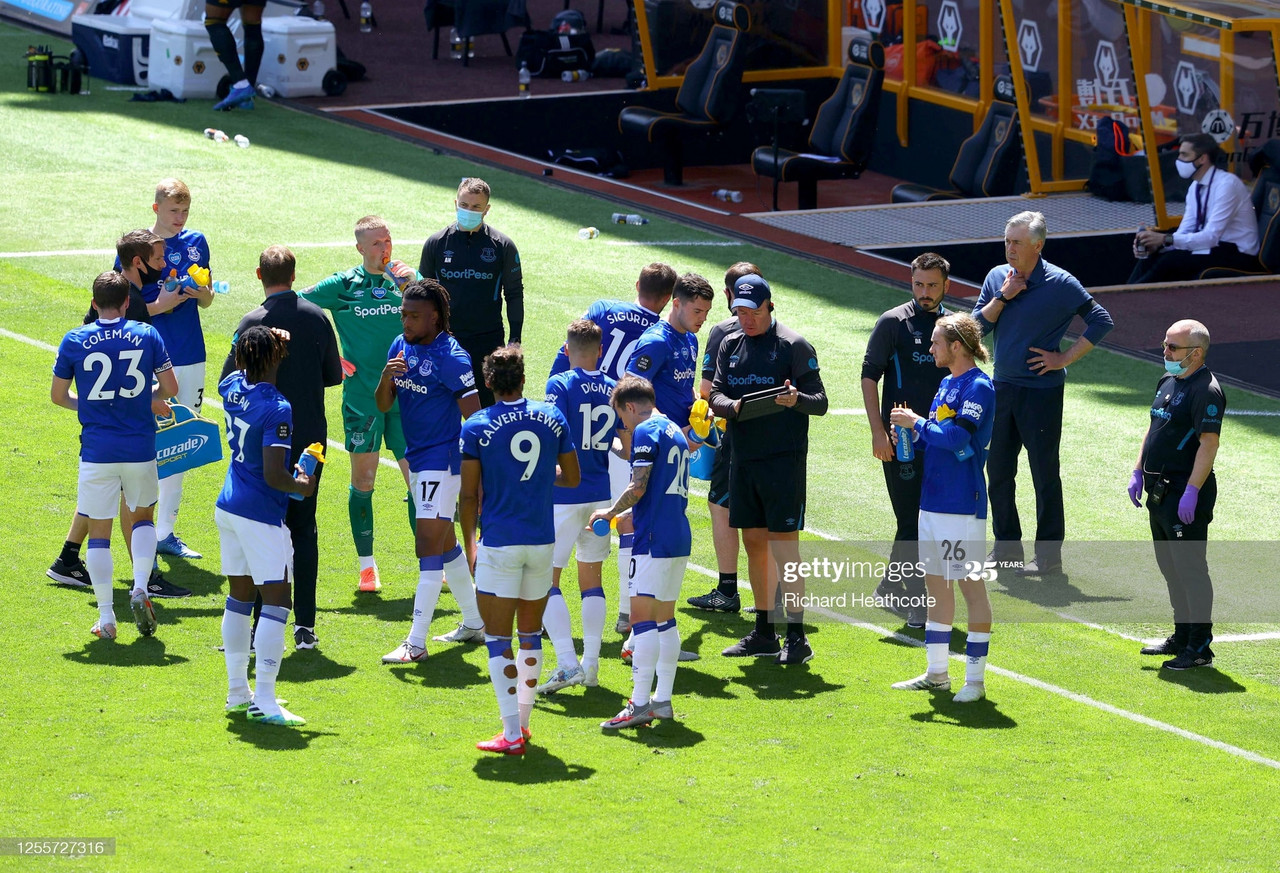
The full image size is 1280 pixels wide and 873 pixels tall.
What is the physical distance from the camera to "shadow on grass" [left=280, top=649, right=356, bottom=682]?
900 centimetres

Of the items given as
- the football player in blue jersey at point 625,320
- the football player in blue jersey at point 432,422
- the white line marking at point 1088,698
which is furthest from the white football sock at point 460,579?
the white line marking at point 1088,698

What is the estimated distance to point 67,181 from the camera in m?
20.4

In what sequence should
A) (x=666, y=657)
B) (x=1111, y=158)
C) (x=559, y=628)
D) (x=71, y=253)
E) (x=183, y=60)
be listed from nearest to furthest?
1. (x=666, y=657)
2. (x=559, y=628)
3. (x=71, y=253)
4. (x=1111, y=158)
5. (x=183, y=60)

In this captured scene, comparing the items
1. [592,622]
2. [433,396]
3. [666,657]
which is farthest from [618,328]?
[666,657]

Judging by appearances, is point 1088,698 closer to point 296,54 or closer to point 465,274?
point 465,274

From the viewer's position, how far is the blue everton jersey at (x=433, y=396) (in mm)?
8961

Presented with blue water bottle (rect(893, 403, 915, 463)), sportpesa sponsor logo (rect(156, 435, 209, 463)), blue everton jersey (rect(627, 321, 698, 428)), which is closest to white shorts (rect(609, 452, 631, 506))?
blue everton jersey (rect(627, 321, 698, 428))

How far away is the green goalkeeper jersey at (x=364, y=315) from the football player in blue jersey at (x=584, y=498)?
1532mm

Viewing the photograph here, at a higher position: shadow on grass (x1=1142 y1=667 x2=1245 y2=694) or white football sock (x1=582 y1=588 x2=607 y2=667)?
white football sock (x1=582 y1=588 x2=607 y2=667)

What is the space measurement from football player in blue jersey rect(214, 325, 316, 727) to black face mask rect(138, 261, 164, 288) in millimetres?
1869

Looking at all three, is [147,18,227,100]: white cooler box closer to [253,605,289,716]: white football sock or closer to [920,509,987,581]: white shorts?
[253,605,289,716]: white football sock

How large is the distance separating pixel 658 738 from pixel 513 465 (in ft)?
5.07

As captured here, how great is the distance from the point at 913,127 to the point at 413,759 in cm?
1906

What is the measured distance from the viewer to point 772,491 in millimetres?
9305
